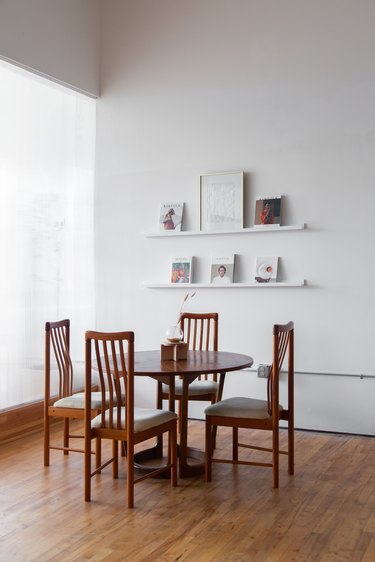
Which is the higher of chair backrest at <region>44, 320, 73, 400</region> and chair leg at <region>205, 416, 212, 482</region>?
chair backrest at <region>44, 320, 73, 400</region>

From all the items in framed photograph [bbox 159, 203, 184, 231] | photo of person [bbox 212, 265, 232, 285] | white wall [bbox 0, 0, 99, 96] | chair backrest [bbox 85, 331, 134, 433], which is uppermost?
white wall [bbox 0, 0, 99, 96]

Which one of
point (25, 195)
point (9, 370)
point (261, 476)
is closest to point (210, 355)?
point (261, 476)

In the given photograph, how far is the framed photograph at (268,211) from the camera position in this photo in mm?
5062

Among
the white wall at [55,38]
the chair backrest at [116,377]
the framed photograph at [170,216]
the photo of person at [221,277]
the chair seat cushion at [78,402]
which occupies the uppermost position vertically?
the white wall at [55,38]

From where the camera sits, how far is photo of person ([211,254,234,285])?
525 centimetres

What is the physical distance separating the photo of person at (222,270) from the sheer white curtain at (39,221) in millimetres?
1191

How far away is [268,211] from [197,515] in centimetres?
263

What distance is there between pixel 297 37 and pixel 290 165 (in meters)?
1.01

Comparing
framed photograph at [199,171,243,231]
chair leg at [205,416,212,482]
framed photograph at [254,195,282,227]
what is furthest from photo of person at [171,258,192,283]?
chair leg at [205,416,212,482]

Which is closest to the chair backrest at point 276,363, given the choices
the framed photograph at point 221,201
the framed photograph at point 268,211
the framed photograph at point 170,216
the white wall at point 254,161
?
the white wall at point 254,161

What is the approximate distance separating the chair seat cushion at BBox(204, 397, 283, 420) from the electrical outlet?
1.31 metres

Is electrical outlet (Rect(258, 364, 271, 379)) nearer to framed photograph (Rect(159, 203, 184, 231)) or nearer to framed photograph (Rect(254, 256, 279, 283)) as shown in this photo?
framed photograph (Rect(254, 256, 279, 283))

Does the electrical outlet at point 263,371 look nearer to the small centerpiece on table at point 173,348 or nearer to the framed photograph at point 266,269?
the framed photograph at point 266,269

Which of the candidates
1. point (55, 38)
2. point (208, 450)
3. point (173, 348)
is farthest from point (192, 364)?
point (55, 38)
